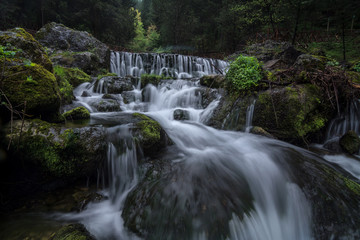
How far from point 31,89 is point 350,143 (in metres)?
6.49

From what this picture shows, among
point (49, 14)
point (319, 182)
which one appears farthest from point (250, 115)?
point (49, 14)

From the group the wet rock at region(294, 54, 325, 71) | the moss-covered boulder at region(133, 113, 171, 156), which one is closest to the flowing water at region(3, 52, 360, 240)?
the moss-covered boulder at region(133, 113, 171, 156)

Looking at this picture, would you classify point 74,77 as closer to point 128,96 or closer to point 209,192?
point 128,96

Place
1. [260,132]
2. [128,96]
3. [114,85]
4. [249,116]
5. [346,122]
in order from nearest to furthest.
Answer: [260,132]
[346,122]
[249,116]
[128,96]
[114,85]

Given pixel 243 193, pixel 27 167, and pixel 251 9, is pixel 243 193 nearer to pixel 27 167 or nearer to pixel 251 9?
pixel 27 167

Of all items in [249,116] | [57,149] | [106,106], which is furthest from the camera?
Answer: [106,106]

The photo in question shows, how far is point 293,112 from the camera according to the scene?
14.5ft

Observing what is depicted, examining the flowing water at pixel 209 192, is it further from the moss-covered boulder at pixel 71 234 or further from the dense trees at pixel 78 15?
the dense trees at pixel 78 15

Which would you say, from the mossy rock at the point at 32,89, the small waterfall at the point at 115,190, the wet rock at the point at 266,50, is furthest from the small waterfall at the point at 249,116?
the wet rock at the point at 266,50

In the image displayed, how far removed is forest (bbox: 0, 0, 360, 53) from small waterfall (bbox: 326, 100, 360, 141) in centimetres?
737

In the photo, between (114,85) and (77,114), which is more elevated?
(114,85)

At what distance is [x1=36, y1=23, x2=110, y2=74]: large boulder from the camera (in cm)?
1057

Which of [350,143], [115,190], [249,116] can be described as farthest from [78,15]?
[350,143]

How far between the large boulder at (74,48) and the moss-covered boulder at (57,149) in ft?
30.4
